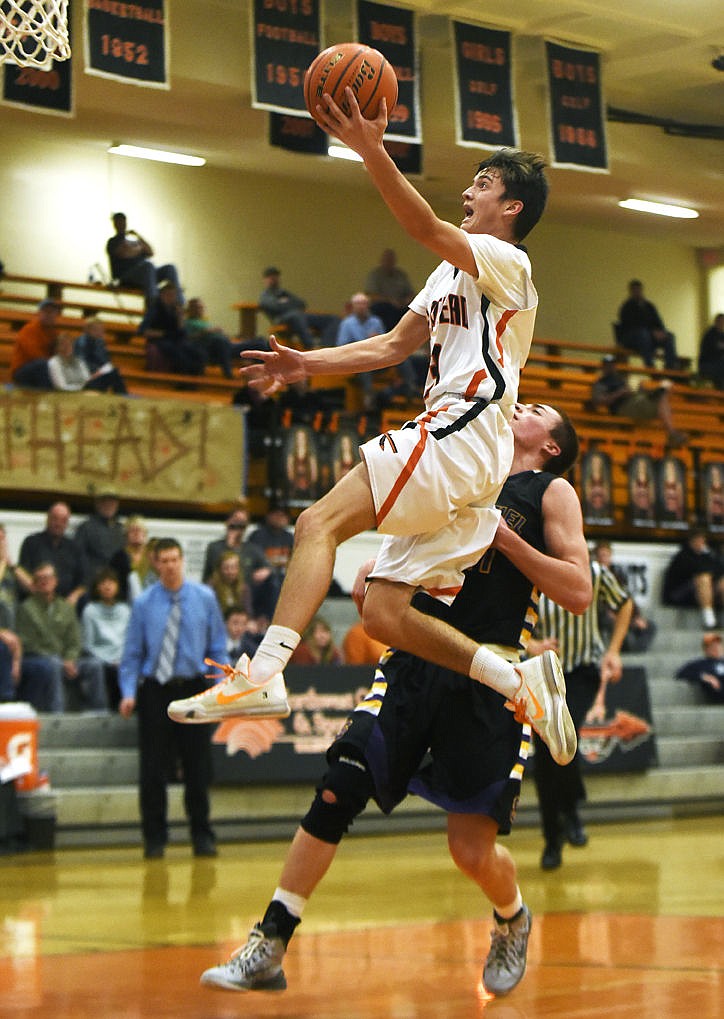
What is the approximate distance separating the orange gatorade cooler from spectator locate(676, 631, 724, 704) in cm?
741

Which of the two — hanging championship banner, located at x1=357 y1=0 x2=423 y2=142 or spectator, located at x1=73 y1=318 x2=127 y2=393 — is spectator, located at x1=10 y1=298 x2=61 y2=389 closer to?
spectator, located at x1=73 y1=318 x2=127 y2=393

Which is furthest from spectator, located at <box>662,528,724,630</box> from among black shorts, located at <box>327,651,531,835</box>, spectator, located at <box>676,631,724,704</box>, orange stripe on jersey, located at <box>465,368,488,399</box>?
orange stripe on jersey, located at <box>465,368,488,399</box>

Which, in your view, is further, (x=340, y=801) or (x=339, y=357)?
(x=339, y=357)

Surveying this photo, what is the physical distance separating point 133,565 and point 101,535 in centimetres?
42

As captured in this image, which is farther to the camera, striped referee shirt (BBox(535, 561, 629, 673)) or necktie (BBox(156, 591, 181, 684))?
necktie (BBox(156, 591, 181, 684))

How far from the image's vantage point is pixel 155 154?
2053 centimetres

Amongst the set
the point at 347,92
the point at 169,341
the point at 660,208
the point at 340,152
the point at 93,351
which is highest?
the point at 340,152

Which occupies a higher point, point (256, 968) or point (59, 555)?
point (59, 555)

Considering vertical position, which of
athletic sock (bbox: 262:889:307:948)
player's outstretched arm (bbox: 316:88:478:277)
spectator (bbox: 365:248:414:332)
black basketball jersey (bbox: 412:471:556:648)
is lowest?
A: athletic sock (bbox: 262:889:307:948)

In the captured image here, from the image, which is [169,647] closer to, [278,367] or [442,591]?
[278,367]

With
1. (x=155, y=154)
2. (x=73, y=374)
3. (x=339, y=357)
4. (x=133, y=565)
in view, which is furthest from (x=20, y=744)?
(x=155, y=154)

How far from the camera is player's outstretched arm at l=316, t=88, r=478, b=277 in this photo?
13.1ft

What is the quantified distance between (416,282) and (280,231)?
2.38 meters

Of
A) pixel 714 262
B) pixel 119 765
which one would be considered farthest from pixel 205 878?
pixel 714 262
